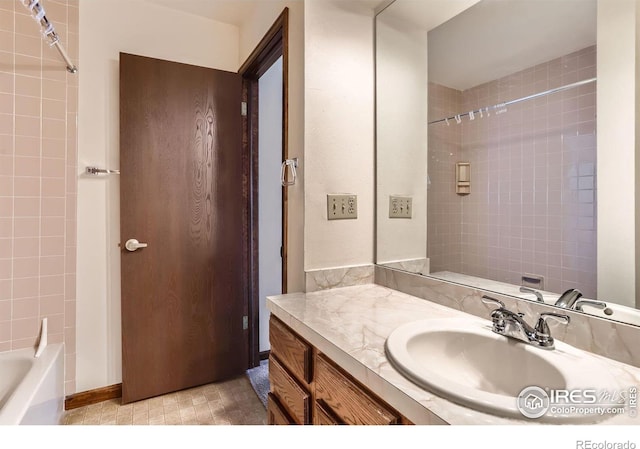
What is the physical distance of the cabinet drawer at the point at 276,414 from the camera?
1.06m

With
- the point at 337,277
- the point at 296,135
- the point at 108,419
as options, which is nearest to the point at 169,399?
the point at 108,419

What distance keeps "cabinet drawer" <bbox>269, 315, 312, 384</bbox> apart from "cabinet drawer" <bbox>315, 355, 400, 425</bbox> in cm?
5

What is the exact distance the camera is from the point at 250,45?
1875mm

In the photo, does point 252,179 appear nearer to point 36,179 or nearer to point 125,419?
point 36,179

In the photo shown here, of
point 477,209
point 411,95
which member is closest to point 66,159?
point 411,95

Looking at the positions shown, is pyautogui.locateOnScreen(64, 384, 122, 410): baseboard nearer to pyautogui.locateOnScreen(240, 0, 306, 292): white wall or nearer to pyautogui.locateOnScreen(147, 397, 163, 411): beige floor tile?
pyautogui.locateOnScreen(147, 397, 163, 411): beige floor tile

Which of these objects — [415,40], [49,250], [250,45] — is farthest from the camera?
[250,45]

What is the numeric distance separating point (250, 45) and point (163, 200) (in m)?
1.03

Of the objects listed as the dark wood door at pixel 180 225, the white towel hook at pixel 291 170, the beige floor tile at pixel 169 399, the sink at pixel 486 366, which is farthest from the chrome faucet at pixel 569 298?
the beige floor tile at pixel 169 399

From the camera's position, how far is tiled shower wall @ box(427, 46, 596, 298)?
0.87 meters

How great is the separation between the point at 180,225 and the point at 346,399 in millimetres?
1411

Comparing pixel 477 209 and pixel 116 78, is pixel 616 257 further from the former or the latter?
pixel 116 78

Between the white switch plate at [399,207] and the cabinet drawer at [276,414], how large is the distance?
2.92ft

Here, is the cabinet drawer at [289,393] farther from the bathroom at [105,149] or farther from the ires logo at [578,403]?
the ires logo at [578,403]
